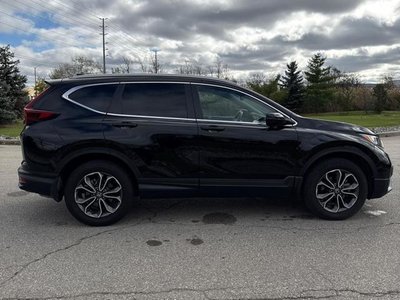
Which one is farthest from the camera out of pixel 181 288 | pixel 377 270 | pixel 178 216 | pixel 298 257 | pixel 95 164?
pixel 178 216

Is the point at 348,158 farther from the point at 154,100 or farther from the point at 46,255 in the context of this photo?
the point at 46,255

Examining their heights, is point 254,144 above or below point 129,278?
above

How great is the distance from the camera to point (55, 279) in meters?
3.22

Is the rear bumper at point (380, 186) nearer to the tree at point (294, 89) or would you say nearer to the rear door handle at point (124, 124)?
the rear door handle at point (124, 124)

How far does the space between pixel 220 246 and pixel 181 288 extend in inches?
36.1

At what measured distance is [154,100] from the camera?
14.8 feet

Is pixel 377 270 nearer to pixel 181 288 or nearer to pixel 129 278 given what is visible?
pixel 181 288

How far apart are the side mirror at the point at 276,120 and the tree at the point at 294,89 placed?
146 feet

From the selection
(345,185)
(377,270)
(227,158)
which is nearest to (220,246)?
(227,158)

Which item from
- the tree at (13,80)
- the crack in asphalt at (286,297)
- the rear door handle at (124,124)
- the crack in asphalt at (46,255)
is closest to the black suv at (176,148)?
the rear door handle at (124,124)

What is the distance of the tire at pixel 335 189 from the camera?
4.57 metres

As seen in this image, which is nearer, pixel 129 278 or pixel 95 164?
pixel 129 278

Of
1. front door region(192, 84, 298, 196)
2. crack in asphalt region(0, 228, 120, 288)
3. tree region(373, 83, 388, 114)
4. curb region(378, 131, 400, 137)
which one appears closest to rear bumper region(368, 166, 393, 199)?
front door region(192, 84, 298, 196)

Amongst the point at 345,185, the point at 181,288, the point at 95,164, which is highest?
the point at 95,164
